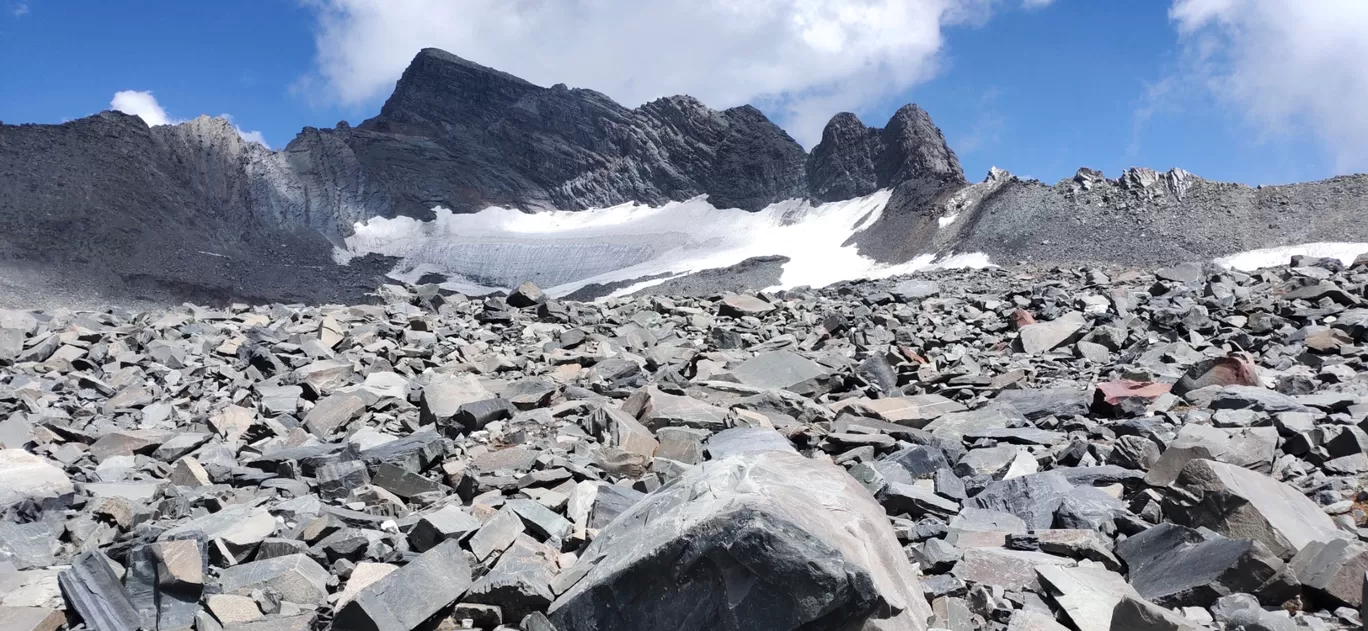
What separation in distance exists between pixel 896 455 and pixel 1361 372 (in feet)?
19.0

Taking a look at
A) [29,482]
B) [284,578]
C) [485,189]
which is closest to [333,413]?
[29,482]

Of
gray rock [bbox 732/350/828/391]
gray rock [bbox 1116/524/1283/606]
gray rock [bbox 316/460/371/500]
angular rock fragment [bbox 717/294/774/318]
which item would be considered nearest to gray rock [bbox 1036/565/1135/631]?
gray rock [bbox 1116/524/1283/606]

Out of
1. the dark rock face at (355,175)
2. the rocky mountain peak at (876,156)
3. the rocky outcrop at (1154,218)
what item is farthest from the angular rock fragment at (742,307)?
the rocky mountain peak at (876,156)

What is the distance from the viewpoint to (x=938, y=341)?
13062 mm

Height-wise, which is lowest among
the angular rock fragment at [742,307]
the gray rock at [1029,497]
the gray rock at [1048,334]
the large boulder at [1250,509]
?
the gray rock at [1029,497]

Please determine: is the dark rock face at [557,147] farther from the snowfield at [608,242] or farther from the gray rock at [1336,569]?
the gray rock at [1336,569]

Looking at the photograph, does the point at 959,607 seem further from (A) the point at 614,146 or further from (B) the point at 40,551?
(A) the point at 614,146

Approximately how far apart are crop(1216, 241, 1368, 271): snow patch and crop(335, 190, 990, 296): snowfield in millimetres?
27665

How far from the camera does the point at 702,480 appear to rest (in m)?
3.93

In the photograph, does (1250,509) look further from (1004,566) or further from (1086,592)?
Result: (1004,566)

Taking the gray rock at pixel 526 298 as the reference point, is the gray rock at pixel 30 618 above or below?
below

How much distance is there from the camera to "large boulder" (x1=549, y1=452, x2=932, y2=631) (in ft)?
10.7

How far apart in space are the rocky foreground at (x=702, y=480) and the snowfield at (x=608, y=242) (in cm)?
5135

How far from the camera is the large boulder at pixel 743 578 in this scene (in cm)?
325
